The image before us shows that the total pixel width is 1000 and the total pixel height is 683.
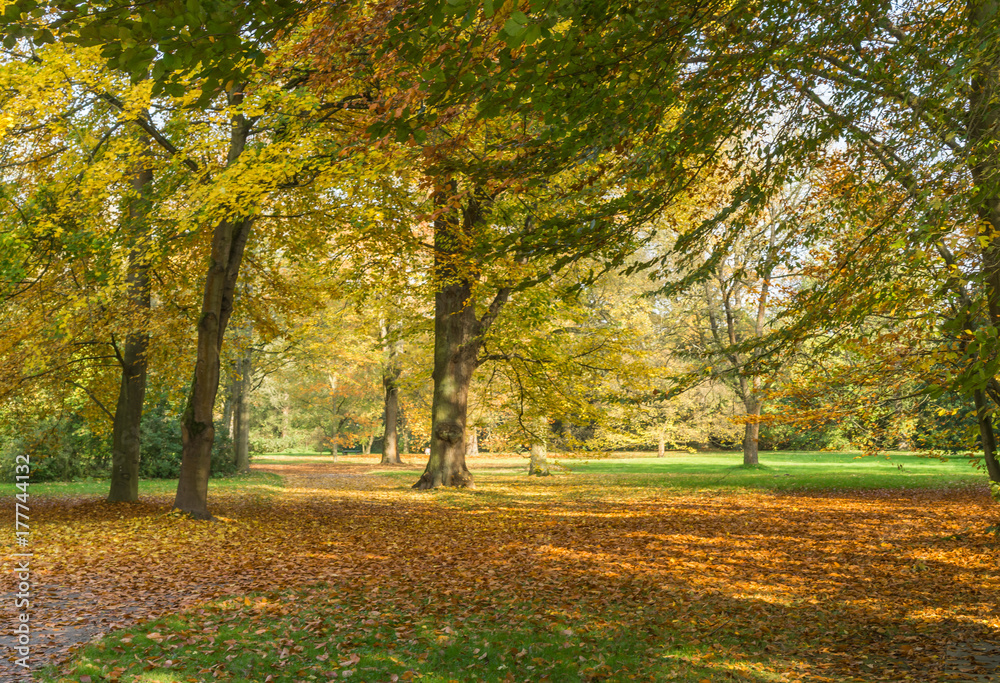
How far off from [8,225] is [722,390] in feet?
95.0

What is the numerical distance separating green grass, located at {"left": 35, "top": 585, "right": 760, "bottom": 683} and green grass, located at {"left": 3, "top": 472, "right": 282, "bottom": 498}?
12.7 meters

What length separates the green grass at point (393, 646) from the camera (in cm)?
489

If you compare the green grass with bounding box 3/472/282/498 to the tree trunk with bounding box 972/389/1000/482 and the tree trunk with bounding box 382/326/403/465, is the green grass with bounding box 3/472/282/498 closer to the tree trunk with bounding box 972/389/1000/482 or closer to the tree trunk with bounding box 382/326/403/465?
the tree trunk with bounding box 382/326/403/465

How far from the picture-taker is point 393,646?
5500 mm

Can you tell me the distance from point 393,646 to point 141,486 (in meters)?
16.7

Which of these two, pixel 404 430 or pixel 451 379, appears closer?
pixel 451 379

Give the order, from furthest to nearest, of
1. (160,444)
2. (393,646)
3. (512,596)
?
(160,444), (512,596), (393,646)

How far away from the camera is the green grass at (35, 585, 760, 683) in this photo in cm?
489

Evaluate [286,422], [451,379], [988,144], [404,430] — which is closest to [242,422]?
[451,379]

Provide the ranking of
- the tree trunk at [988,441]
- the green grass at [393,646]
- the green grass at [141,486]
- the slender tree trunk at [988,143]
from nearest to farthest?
1. the slender tree trunk at [988,143]
2. the green grass at [393,646]
3. the tree trunk at [988,441]
4. the green grass at [141,486]

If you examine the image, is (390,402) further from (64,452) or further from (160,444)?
(64,452)

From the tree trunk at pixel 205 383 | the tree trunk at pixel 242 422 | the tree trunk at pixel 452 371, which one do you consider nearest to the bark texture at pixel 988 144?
the tree trunk at pixel 205 383

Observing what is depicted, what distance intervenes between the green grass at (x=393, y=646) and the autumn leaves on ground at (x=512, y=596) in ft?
0.08

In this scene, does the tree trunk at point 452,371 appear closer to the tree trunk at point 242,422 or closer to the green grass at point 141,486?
the green grass at point 141,486
